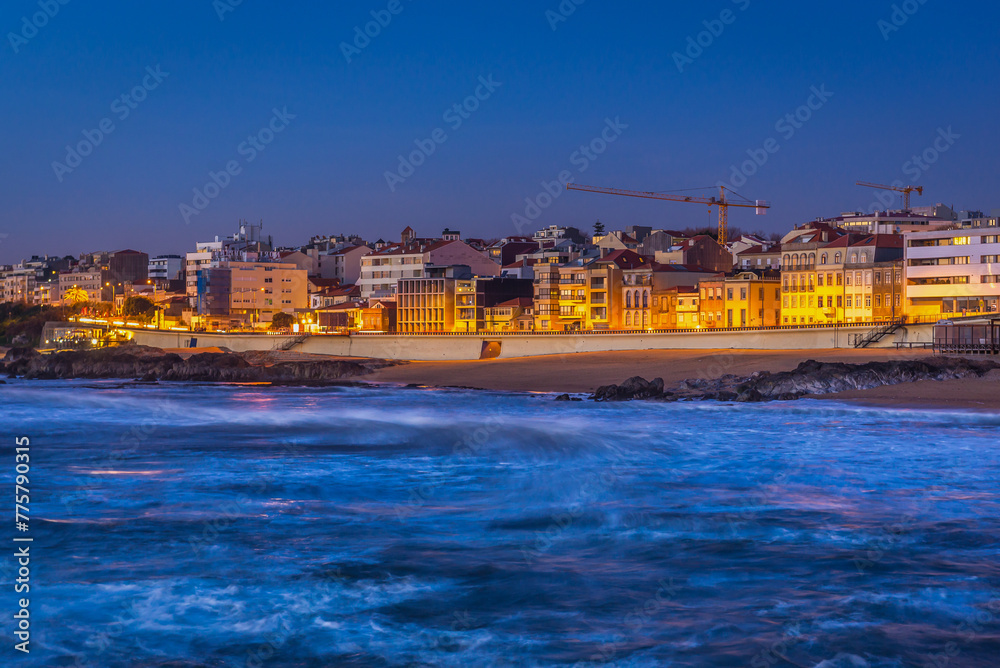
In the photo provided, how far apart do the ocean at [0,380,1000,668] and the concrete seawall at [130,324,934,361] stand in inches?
1121

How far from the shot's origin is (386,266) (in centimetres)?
10238

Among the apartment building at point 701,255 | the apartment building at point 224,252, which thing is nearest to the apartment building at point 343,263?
the apartment building at point 224,252

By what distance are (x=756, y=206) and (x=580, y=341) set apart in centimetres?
8534

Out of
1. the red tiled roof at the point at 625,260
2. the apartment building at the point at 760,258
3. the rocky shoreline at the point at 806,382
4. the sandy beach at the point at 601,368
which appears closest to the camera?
the rocky shoreline at the point at 806,382

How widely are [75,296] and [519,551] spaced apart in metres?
136

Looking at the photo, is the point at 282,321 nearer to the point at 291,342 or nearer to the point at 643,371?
the point at 291,342

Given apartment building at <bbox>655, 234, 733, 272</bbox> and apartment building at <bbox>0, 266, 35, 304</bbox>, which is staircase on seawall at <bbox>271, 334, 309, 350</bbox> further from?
apartment building at <bbox>0, 266, 35, 304</bbox>

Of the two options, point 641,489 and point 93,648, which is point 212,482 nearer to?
point 641,489

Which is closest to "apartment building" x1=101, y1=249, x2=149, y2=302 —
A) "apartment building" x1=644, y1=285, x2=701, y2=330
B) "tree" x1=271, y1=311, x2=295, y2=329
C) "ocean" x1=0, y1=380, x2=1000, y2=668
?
"tree" x1=271, y1=311, x2=295, y2=329

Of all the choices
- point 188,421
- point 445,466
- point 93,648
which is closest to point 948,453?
point 445,466

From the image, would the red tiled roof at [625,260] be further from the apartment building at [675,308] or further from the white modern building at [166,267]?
the white modern building at [166,267]

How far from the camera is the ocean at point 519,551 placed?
382 inches

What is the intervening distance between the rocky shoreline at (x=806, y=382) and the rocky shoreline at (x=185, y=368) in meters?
23.4

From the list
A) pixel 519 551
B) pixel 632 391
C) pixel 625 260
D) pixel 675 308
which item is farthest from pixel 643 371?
pixel 519 551
